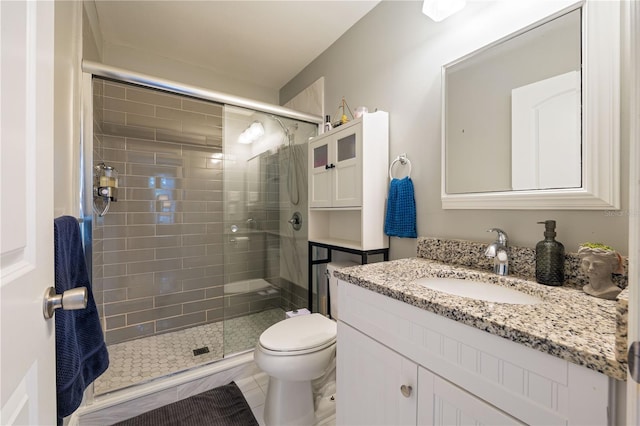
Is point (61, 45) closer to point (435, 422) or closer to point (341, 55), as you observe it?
point (341, 55)

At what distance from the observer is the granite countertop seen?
0.52 meters

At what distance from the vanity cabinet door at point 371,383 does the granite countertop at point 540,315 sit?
202 millimetres

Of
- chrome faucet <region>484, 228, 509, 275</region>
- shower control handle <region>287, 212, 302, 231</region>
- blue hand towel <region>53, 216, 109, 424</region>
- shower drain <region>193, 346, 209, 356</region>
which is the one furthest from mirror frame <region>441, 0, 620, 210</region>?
shower drain <region>193, 346, 209, 356</region>

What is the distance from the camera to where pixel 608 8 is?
886mm

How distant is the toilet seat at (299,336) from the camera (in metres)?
1.32

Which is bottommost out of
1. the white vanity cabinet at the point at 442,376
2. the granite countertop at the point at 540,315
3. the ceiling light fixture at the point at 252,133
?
the white vanity cabinet at the point at 442,376

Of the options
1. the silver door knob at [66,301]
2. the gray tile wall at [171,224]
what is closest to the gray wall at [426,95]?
the gray tile wall at [171,224]

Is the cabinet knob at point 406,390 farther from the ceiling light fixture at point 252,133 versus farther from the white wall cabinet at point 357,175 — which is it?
the ceiling light fixture at point 252,133

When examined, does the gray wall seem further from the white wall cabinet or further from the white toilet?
the white toilet

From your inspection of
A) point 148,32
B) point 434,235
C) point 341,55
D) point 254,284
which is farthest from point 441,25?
point 254,284

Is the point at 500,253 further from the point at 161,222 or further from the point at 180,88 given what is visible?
the point at 161,222

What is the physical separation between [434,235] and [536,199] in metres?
0.48

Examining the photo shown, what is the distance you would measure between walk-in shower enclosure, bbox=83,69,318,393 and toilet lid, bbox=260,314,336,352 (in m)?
0.68

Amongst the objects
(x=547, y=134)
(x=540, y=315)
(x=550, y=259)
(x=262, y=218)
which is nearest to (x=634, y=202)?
(x=540, y=315)
